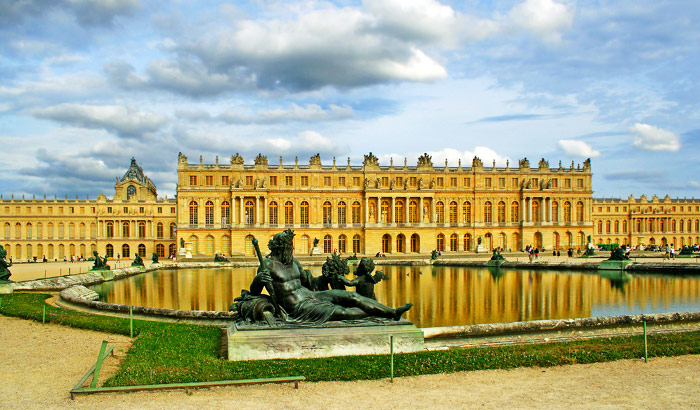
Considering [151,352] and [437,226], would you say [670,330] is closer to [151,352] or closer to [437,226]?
[151,352]

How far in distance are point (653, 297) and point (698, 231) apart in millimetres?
86591

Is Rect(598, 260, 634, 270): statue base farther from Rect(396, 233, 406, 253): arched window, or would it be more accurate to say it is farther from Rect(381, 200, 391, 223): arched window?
Rect(381, 200, 391, 223): arched window

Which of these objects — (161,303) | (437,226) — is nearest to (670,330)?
(161,303)

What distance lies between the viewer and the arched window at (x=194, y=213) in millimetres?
62156

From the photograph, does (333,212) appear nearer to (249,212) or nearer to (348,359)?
(249,212)

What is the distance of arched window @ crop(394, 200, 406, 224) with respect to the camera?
2554 inches

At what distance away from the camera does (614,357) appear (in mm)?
9414

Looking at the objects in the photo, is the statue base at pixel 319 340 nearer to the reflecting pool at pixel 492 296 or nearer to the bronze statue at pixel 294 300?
the bronze statue at pixel 294 300

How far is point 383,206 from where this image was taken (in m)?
64.8

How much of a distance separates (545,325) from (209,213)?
54.9 metres

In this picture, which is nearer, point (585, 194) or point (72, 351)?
point (72, 351)

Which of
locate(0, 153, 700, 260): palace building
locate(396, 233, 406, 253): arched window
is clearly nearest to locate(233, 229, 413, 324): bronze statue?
locate(0, 153, 700, 260): palace building

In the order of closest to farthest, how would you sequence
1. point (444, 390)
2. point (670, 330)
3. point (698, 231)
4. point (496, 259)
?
point (444, 390) < point (670, 330) < point (496, 259) < point (698, 231)

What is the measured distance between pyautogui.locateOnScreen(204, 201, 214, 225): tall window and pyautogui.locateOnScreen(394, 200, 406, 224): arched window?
2334cm
